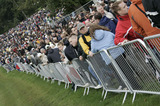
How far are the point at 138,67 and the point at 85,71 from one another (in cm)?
287

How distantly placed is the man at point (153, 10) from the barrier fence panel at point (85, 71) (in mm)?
3288

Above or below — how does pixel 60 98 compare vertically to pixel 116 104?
below

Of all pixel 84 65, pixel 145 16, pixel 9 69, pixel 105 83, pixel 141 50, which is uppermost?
pixel 145 16

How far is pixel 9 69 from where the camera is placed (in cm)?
2820

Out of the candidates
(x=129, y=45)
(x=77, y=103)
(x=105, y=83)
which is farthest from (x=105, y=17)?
(x=77, y=103)

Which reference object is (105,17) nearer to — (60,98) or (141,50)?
(141,50)

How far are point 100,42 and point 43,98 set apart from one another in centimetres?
614

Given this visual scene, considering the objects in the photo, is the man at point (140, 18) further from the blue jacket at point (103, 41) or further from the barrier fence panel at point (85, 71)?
the barrier fence panel at point (85, 71)

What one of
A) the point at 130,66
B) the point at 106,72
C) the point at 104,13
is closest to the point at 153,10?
the point at 130,66

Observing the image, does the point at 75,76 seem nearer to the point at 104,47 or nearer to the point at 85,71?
the point at 85,71

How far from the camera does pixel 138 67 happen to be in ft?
13.3

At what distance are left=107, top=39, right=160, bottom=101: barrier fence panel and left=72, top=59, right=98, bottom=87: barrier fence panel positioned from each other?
1854 mm

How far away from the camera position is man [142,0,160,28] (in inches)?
115

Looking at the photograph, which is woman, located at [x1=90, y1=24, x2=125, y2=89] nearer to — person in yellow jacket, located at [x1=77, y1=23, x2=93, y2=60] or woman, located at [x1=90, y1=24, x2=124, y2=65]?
woman, located at [x1=90, y1=24, x2=124, y2=65]
